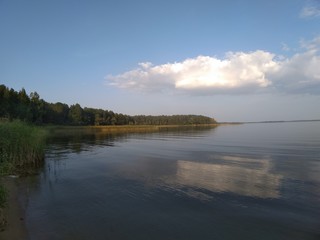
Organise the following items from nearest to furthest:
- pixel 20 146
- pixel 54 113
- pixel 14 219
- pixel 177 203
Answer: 1. pixel 14 219
2. pixel 177 203
3. pixel 20 146
4. pixel 54 113

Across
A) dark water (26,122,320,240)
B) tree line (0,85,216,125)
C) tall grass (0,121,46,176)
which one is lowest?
dark water (26,122,320,240)

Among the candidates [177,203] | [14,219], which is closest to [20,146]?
[14,219]

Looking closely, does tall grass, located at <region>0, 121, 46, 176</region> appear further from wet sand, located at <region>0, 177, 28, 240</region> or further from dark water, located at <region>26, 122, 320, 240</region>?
wet sand, located at <region>0, 177, 28, 240</region>

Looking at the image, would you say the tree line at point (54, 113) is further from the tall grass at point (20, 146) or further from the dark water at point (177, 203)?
the dark water at point (177, 203)

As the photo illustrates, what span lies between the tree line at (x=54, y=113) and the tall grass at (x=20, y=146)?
32.7 metres

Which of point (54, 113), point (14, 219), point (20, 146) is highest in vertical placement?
point (54, 113)

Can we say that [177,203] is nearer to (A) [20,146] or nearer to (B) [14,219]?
(B) [14,219]

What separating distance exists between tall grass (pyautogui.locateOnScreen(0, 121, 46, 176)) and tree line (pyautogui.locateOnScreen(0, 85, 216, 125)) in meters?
32.7

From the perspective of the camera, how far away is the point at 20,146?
2130 cm

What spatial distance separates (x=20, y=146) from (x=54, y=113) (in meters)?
98.8

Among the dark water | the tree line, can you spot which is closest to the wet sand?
the dark water

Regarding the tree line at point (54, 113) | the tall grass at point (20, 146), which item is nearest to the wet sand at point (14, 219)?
the tall grass at point (20, 146)

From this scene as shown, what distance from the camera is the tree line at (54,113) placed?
75625 millimetres

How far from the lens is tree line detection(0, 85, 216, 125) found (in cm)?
7562
